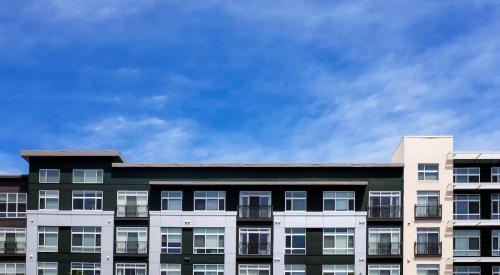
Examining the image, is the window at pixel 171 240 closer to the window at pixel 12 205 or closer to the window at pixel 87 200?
the window at pixel 87 200

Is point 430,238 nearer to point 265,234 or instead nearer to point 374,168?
point 374,168

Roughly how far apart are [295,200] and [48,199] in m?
18.0

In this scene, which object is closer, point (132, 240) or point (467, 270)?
point (467, 270)

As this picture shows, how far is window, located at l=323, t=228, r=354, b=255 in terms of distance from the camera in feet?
185

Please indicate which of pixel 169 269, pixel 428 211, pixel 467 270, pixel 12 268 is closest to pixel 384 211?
pixel 428 211

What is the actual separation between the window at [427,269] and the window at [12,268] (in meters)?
28.4

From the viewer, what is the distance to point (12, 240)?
57.7 metres

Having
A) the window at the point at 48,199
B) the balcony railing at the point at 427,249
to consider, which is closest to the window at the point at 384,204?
the balcony railing at the point at 427,249

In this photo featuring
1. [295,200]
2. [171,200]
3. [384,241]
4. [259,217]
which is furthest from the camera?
[171,200]

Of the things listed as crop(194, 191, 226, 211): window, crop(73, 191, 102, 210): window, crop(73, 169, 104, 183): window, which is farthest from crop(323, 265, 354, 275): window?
crop(73, 169, 104, 183): window

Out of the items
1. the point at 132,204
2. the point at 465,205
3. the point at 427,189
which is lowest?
the point at 132,204

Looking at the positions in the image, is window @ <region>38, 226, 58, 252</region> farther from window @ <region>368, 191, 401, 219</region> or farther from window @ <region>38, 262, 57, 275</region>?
window @ <region>368, 191, 401, 219</region>

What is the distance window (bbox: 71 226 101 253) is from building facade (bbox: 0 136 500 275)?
0.24 feet

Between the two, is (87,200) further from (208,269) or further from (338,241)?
(338,241)
